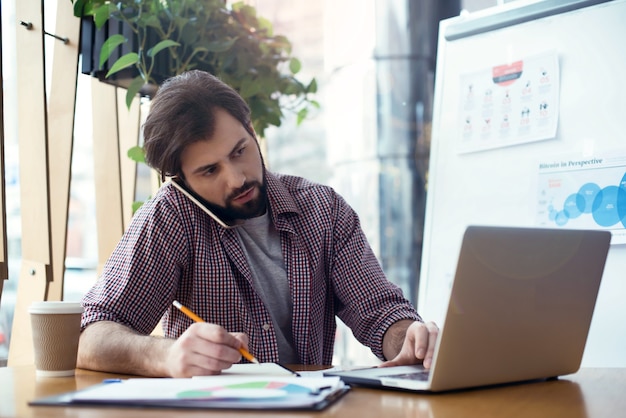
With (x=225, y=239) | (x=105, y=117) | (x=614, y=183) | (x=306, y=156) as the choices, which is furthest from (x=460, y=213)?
(x=306, y=156)

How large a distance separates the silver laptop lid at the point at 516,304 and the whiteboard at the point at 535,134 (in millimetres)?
868

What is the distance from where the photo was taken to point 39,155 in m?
1.88

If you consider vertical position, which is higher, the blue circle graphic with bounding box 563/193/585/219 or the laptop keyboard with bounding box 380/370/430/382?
the blue circle graphic with bounding box 563/193/585/219

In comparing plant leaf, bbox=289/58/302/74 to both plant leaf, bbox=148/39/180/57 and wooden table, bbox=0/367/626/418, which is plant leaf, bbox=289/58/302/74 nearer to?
plant leaf, bbox=148/39/180/57

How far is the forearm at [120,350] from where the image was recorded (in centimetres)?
119

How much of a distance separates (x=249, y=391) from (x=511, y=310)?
0.36 m

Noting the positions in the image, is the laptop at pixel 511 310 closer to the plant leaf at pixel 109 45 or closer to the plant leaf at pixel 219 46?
the plant leaf at pixel 109 45

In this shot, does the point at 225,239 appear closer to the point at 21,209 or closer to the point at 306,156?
the point at 21,209

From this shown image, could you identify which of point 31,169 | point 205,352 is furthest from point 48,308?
point 31,169

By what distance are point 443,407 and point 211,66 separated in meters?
1.69

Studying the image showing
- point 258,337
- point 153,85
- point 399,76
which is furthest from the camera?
point 399,76

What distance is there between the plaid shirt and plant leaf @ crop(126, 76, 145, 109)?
0.54 metres

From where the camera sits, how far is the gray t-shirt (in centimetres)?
166

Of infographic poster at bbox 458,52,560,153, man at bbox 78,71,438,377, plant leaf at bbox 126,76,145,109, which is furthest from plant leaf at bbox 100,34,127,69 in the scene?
→ infographic poster at bbox 458,52,560,153
